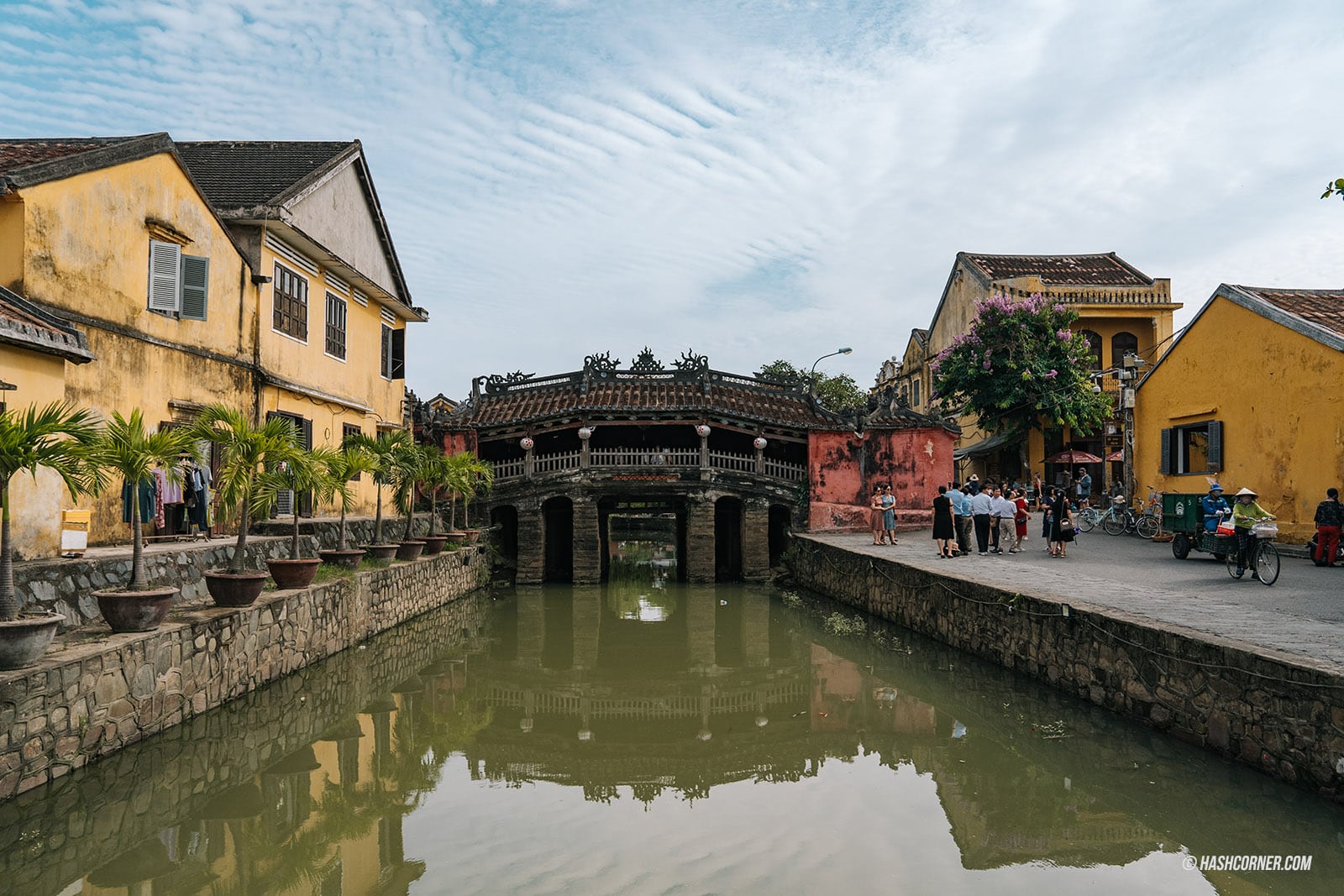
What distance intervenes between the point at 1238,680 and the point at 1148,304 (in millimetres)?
25296

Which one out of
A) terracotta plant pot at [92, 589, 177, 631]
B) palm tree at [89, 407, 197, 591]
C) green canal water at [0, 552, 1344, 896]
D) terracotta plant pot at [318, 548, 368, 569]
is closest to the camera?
green canal water at [0, 552, 1344, 896]

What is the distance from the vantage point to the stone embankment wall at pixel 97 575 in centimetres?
748

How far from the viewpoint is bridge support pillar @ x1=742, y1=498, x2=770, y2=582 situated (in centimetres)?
2270

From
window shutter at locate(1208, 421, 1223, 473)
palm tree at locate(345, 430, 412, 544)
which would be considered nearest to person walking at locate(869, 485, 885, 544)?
window shutter at locate(1208, 421, 1223, 473)

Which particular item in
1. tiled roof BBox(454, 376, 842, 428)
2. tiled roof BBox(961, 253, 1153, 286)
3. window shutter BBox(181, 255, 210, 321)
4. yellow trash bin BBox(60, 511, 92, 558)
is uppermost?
tiled roof BBox(961, 253, 1153, 286)

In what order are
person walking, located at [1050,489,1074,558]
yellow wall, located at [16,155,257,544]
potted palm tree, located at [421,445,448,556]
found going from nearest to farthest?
yellow wall, located at [16,155,257,544]
person walking, located at [1050,489,1074,558]
potted palm tree, located at [421,445,448,556]

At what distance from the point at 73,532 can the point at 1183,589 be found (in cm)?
1196

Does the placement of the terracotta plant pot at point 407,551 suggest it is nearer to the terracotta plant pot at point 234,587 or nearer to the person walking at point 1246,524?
→ the terracotta plant pot at point 234,587

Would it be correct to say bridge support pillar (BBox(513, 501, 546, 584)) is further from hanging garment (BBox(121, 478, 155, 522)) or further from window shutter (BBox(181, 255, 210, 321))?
hanging garment (BBox(121, 478, 155, 522))

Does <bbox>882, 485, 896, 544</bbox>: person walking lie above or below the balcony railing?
below

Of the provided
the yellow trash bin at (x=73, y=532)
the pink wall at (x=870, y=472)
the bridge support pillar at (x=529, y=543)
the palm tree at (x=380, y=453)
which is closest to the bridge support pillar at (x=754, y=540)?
the pink wall at (x=870, y=472)

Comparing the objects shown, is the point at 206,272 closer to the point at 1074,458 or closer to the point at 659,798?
the point at 659,798

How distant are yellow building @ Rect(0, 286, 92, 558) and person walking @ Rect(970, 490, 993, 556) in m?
13.5

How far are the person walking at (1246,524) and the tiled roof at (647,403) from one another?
12340mm
